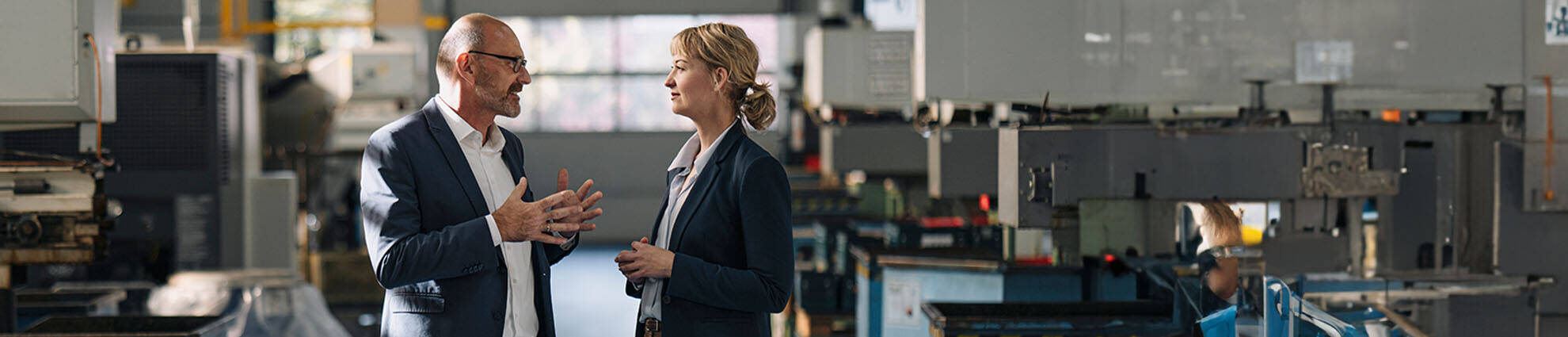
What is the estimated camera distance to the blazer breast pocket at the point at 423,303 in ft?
6.69

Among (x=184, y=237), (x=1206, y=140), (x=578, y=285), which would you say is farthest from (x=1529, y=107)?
(x=578, y=285)

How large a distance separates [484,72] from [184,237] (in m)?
3.87

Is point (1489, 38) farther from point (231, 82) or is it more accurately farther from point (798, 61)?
point (798, 61)

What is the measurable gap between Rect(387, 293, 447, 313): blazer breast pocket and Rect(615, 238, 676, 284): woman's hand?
0.30m

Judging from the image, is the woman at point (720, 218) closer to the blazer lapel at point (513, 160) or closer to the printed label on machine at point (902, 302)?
the blazer lapel at point (513, 160)

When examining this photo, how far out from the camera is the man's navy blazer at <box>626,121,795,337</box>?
2000 mm

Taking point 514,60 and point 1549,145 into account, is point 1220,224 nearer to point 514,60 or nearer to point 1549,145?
point 1549,145

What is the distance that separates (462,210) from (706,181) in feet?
1.27

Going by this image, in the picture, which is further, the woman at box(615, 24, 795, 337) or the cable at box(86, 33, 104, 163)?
the cable at box(86, 33, 104, 163)

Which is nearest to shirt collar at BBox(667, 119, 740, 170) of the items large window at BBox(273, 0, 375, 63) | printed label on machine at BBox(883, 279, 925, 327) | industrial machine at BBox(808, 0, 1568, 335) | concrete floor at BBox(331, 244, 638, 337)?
industrial machine at BBox(808, 0, 1568, 335)

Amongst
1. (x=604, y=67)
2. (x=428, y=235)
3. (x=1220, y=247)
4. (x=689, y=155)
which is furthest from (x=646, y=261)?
(x=604, y=67)

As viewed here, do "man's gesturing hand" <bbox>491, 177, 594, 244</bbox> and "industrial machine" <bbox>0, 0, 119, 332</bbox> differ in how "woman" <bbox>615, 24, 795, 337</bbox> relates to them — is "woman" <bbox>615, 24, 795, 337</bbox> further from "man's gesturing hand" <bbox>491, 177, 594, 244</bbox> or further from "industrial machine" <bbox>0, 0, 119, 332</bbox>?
"industrial machine" <bbox>0, 0, 119, 332</bbox>

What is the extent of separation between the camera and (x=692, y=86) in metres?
1.99

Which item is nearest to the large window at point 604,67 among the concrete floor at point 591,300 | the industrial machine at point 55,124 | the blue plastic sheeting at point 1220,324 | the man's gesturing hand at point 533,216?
the concrete floor at point 591,300
